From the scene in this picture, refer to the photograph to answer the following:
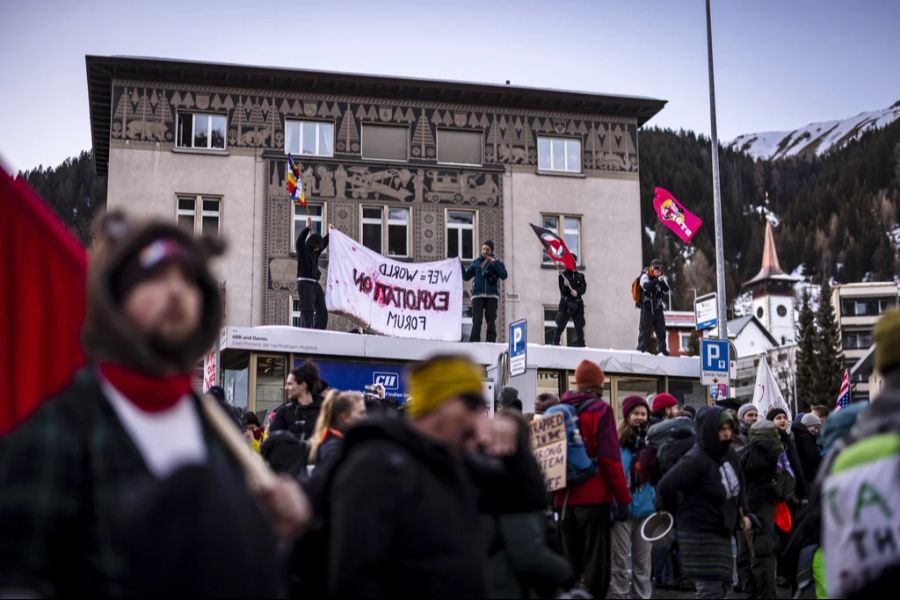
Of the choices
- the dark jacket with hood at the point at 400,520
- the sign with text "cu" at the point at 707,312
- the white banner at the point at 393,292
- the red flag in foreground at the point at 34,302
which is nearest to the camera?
the dark jacket with hood at the point at 400,520

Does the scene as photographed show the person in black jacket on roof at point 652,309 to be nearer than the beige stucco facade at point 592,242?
Yes

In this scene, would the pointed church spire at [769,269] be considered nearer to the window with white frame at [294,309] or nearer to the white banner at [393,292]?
the window with white frame at [294,309]

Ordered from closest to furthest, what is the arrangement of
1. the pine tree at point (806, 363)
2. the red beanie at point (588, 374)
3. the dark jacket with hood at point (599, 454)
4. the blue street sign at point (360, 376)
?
the dark jacket with hood at point (599, 454)
the red beanie at point (588, 374)
the blue street sign at point (360, 376)
the pine tree at point (806, 363)

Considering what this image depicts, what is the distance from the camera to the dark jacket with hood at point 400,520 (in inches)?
144

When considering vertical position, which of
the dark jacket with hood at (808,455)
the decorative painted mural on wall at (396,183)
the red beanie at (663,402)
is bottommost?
the dark jacket with hood at (808,455)

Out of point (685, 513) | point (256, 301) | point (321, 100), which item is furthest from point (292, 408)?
point (321, 100)

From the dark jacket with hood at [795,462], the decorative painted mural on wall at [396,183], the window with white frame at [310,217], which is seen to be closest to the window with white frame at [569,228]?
the decorative painted mural on wall at [396,183]

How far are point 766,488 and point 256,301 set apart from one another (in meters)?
27.7

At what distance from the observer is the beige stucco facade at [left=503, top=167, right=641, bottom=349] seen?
4034cm

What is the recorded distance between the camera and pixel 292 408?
987 cm

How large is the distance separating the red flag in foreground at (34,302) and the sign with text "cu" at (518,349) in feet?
45.8

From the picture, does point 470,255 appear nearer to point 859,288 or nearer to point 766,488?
point 766,488

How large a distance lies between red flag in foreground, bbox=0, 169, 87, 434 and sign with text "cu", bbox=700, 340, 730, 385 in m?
16.8

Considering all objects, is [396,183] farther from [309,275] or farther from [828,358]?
[828,358]
